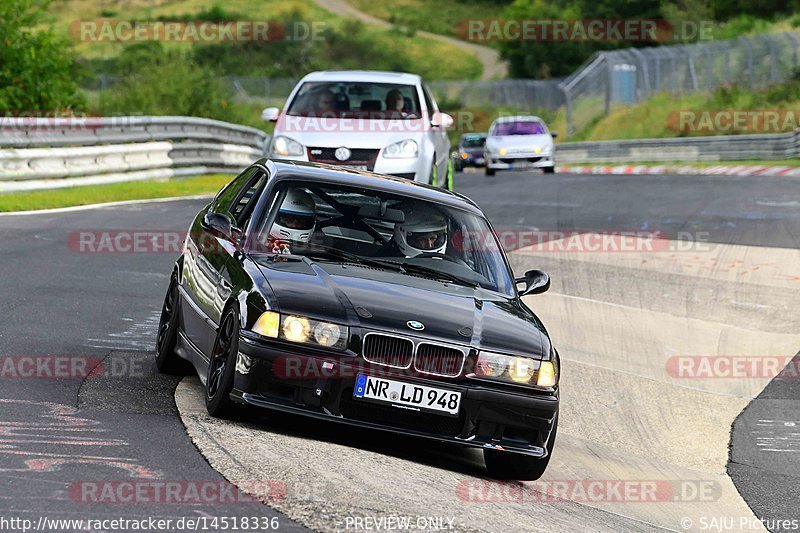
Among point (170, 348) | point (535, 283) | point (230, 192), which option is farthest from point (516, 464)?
point (230, 192)

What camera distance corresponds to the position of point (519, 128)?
36.1 metres

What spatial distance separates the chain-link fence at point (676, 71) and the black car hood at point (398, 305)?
→ 3840cm

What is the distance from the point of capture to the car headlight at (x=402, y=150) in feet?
52.1

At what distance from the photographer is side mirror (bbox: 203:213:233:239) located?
7.95 m

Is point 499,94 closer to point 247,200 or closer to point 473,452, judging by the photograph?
point 247,200

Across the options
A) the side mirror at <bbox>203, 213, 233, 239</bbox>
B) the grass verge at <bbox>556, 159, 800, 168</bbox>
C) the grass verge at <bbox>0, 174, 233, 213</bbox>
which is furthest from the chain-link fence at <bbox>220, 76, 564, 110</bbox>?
the side mirror at <bbox>203, 213, 233, 239</bbox>

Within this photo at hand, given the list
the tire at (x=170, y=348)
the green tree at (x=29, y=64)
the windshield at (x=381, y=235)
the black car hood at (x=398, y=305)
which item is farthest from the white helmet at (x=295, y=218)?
the green tree at (x=29, y=64)

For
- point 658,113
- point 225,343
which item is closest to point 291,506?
point 225,343

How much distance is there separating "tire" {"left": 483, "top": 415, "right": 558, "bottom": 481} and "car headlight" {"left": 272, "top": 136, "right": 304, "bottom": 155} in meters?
9.04

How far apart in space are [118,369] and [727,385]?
188 inches

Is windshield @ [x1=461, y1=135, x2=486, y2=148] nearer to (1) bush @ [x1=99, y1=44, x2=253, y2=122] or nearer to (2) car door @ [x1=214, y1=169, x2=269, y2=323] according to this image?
(1) bush @ [x1=99, y1=44, x2=253, y2=122]

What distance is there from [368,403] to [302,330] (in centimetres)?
47

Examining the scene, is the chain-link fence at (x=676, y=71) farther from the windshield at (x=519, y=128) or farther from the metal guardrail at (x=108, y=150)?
the metal guardrail at (x=108, y=150)

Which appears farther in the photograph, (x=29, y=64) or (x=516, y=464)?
(x=29, y=64)
